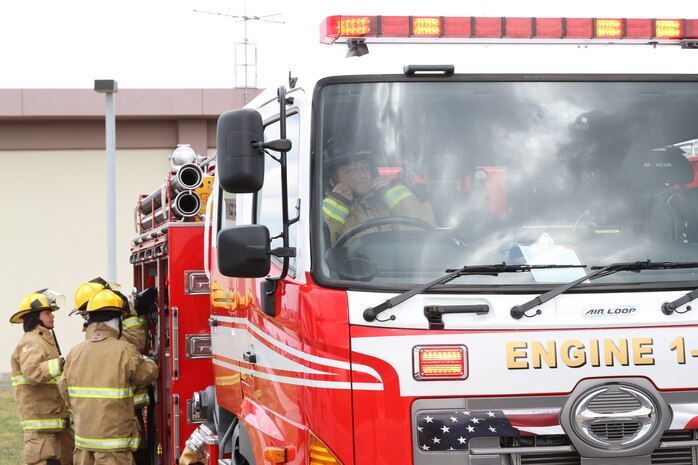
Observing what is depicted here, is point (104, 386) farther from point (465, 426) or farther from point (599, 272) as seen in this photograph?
point (599, 272)

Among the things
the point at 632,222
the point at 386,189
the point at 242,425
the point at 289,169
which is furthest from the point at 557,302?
the point at 242,425

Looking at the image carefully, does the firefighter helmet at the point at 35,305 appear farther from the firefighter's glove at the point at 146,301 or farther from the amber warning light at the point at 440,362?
the amber warning light at the point at 440,362

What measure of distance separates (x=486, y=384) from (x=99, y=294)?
4890 millimetres

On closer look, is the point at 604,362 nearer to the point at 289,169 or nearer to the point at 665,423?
the point at 665,423

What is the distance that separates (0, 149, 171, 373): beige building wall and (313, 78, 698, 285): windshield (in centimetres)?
1824

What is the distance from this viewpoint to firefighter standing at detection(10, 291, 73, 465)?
916cm

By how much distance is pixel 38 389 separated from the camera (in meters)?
9.34

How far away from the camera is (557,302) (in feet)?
13.6

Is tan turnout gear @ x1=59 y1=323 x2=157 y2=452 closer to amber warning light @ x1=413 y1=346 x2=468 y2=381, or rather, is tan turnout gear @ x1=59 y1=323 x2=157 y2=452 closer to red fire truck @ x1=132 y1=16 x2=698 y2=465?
red fire truck @ x1=132 y1=16 x2=698 y2=465

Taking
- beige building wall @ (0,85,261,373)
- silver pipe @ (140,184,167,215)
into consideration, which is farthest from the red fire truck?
beige building wall @ (0,85,261,373)

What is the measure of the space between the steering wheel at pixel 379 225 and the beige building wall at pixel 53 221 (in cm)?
1832

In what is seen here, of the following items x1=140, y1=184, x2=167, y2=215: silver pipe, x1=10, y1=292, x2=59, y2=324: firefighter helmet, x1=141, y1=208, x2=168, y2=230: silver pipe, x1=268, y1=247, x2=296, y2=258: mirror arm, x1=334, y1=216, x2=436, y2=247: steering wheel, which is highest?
x1=140, y1=184, x2=167, y2=215: silver pipe

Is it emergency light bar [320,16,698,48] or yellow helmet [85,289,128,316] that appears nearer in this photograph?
emergency light bar [320,16,698,48]

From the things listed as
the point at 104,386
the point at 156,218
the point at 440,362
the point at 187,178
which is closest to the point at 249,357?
the point at 440,362
